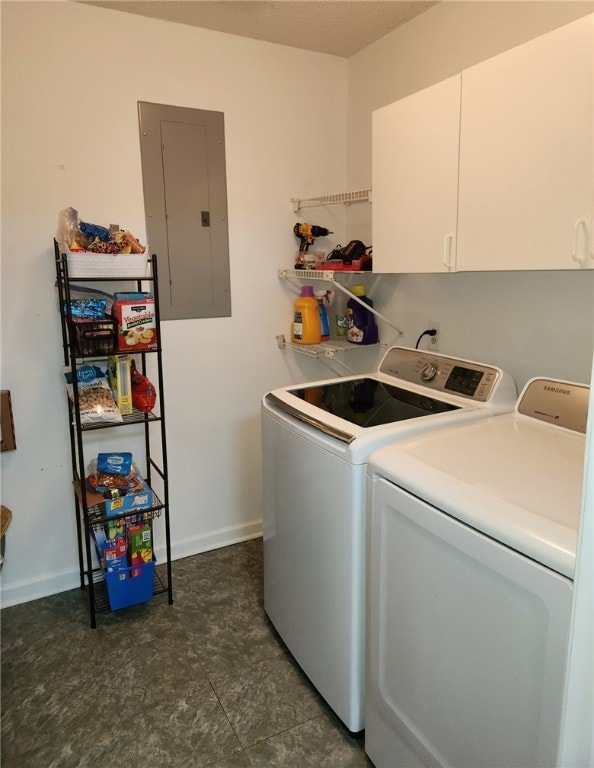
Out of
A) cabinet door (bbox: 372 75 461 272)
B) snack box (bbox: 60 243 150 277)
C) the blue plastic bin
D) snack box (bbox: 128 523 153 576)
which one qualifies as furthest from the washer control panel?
the blue plastic bin

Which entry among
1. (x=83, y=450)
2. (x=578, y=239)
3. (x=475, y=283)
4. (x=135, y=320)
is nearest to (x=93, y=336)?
(x=135, y=320)

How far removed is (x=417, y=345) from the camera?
7.74 feet

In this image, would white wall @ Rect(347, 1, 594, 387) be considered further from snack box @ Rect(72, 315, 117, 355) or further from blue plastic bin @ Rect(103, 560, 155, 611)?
blue plastic bin @ Rect(103, 560, 155, 611)

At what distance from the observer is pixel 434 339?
90.0 inches

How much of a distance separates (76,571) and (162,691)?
0.81 m

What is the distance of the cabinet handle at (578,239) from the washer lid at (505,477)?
51 cm

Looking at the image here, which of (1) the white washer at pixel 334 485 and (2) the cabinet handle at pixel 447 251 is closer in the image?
(1) the white washer at pixel 334 485

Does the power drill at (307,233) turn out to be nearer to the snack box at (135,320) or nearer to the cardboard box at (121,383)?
the snack box at (135,320)

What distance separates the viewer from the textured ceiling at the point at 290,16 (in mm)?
2064

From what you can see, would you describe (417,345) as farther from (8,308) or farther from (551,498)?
(8,308)

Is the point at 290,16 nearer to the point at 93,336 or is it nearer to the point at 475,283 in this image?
the point at 475,283

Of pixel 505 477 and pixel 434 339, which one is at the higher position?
pixel 434 339

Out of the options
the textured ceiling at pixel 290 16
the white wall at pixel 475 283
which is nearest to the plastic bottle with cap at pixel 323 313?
the white wall at pixel 475 283

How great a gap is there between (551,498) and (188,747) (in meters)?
1.32
